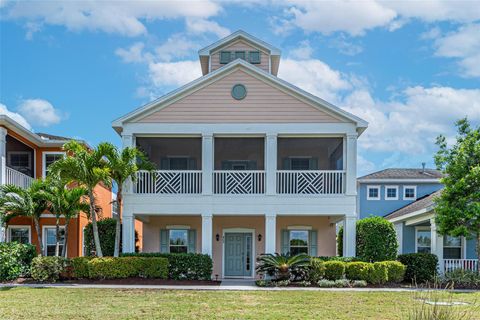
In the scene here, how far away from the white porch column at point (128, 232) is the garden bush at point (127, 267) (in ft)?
5.06

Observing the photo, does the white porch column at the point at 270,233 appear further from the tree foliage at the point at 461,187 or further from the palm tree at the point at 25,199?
the palm tree at the point at 25,199

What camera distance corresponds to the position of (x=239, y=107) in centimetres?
1792

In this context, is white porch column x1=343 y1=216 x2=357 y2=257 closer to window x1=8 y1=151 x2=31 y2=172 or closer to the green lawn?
the green lawn

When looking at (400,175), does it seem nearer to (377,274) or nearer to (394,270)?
(394,270)

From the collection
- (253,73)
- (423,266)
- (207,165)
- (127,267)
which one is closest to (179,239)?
(207,165)

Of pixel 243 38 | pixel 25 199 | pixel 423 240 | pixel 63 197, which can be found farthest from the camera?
pixel 423 240

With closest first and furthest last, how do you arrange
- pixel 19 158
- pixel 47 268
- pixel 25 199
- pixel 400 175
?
pixel 47 268 < pixel 25 199 < pixel 19 158 < pixel 400 175

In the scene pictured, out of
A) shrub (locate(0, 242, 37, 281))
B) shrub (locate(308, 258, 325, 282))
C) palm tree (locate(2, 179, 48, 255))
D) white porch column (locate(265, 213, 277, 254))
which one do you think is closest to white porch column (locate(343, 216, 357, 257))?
shrub (locate(308, 258, 325, 282))

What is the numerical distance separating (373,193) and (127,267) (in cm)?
1795

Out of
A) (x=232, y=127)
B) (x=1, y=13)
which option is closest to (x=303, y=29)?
(x=232, y=127)

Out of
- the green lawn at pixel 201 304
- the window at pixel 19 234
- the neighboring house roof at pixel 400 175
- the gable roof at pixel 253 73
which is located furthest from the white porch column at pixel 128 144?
the neighboring house roof at pixel 400 175

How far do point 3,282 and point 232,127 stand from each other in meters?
9.01

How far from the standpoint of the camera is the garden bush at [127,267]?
1577 centimetres

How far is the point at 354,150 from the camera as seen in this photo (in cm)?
1781
